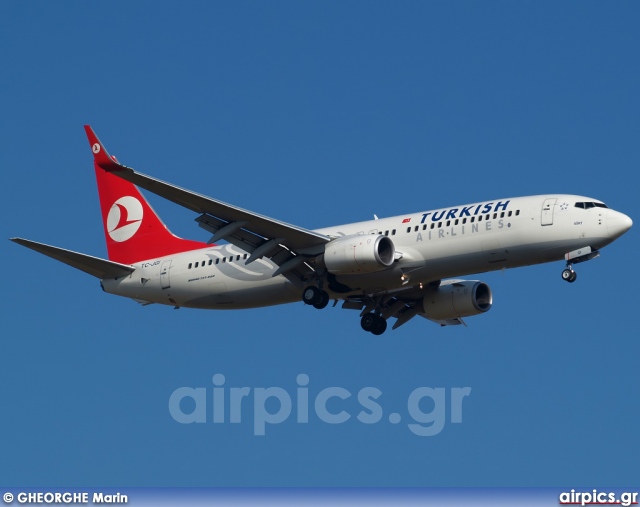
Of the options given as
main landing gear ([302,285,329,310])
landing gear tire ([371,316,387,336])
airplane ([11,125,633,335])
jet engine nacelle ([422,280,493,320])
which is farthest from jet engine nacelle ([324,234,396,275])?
landing gear tire ([371,316,387,336])

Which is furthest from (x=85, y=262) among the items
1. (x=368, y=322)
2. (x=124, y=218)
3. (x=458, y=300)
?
(x=458, y=300)

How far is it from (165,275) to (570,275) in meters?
17.2

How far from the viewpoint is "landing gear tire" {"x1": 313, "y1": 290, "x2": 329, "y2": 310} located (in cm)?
5534

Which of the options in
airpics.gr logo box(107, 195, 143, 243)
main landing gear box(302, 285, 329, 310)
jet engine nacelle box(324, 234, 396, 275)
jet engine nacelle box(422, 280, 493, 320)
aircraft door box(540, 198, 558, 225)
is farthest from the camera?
airpics.gr logo box(107, 195, 143, 243)

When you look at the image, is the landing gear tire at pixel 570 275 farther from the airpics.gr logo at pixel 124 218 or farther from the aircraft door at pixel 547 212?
the airpics.gr logo at pixel 124 218

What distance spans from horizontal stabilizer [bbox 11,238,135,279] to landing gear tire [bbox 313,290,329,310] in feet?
30.2

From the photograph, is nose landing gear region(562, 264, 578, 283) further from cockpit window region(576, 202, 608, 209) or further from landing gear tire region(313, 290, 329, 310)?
landing gear tire region(313, 290, 329, 310)

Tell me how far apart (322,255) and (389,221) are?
2957mm

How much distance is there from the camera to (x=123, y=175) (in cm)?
5022

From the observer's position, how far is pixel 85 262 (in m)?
58.5

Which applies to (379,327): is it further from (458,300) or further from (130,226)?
(130,226)

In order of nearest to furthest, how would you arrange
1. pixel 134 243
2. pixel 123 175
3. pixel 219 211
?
pixel 123 175
pixel 219 211
pixel 134 243

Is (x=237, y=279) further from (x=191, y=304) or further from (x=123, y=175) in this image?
(x=123, y=175)

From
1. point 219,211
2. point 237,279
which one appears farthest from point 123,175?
point 237,279
